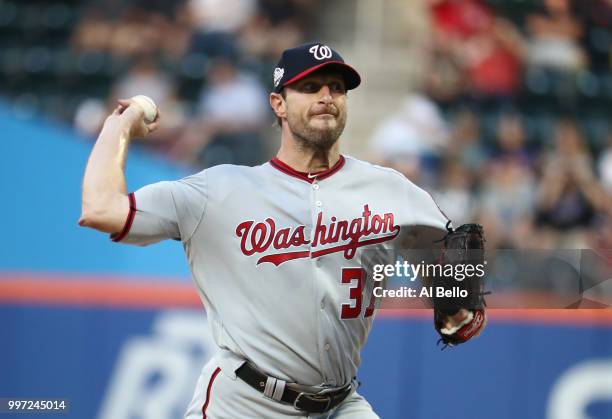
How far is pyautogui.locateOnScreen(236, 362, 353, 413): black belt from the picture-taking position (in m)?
3.18

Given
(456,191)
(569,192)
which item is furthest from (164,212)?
(569,192)

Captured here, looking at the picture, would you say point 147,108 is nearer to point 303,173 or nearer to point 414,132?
point 303,173

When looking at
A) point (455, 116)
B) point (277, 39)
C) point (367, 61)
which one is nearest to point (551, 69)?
point (455, 116)

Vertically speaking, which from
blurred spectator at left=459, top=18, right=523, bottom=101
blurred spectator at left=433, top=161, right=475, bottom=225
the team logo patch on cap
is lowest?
the team logo patch on cap

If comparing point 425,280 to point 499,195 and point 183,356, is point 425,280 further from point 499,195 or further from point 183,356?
point 499,195

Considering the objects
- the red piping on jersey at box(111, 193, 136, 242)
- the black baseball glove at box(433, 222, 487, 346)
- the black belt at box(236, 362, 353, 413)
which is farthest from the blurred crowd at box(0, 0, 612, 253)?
the red piping on jersey at box(111, 193, 136, 242)

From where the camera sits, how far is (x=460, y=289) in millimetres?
3365

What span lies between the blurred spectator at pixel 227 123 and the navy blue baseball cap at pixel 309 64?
4.24 metres

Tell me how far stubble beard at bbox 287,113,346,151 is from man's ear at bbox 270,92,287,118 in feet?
0.21

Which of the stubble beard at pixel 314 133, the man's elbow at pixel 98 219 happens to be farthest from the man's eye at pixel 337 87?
the man's elbow at pixel 98 219

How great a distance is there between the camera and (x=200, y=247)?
329cm

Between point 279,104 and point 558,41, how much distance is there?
5565mm

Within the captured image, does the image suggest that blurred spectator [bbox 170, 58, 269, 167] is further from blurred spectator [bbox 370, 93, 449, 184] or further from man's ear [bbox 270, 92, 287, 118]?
man's ear [bbox 270, 92, 287, 118]

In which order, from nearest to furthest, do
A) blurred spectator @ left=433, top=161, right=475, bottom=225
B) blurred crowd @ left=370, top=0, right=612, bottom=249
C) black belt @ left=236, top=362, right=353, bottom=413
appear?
1. black belt @ left=236, top=362, right=353, bottom=413
2. blurred spectator @ left=433, top=161, right=475, bottom=225
3. blurred crowd @ left=370, top=0, right=612, bottom=249
